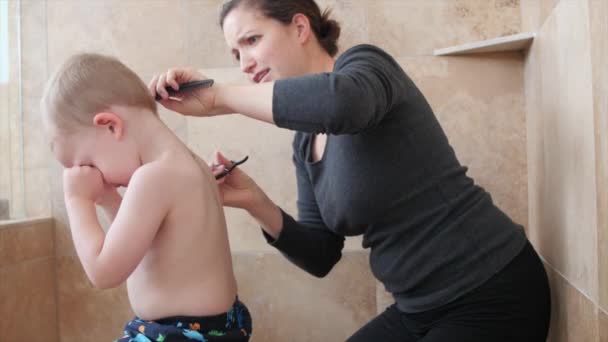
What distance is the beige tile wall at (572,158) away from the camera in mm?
814

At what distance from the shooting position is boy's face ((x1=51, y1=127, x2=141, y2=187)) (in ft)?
3.17

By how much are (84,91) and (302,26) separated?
460mm

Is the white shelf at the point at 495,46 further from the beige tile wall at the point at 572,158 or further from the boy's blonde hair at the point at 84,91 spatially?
the boy's blonde hair at the point at 84,91

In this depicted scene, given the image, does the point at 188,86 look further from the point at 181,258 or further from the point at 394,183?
the point at 394,183

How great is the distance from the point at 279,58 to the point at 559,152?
55 cm

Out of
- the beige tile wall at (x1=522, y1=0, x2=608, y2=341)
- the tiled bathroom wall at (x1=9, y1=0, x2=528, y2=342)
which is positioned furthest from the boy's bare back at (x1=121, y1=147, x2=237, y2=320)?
the tiled bathroom wall at (x1=9, y1=0, x2=528, y2=342)

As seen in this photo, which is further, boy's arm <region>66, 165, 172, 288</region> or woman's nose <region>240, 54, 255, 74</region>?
woman's nose <region>240, 54, 255, 74</region>

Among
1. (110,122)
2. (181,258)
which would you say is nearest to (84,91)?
(110,122)

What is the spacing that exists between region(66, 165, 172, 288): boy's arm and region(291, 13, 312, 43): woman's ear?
0.44 meters

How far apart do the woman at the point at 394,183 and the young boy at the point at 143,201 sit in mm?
84

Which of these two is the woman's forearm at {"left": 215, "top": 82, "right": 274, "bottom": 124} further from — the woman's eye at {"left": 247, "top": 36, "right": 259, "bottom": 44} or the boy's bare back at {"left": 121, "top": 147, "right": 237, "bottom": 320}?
the woman's eye at {"left": 247, "top": 36, "right": 259, "bottom": 44}

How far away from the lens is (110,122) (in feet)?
3.14

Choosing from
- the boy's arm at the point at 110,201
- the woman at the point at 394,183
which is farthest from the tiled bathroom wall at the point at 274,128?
the boy's arm at the point at 110,201

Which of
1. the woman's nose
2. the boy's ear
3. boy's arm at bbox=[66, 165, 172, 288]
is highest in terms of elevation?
the woman's nose
